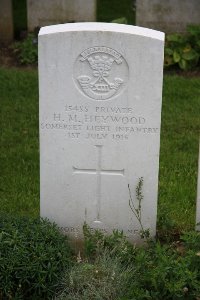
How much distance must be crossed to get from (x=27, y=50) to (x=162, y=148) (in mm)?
3520

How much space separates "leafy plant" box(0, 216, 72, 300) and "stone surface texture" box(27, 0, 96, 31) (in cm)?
619

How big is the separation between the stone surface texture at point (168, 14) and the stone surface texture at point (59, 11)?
76cm

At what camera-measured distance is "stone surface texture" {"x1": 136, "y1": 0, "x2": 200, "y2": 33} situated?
10062 mm

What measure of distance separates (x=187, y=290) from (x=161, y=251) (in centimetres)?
36

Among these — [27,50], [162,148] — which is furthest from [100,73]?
[27,50]

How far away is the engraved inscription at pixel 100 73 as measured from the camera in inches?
183

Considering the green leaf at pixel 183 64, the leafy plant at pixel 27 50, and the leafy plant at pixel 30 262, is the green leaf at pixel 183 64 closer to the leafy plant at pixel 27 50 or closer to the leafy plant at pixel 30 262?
the leafy plant at pixel 27 50

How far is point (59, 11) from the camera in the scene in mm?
10352

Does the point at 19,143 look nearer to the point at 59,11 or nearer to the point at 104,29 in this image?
the point at 104,29

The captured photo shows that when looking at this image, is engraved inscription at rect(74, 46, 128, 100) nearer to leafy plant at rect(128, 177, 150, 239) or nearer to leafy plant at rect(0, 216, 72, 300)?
leafy plant at rect(128, 177, 150, 239)

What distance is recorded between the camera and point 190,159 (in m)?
6.78

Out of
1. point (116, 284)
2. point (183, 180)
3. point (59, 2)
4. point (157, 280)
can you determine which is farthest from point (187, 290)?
point (59, 2)

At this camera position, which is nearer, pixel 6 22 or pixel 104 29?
pixel 104 29

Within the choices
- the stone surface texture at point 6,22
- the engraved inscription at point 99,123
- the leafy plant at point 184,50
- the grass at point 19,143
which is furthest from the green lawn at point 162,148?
the stone surface texture at point 6,22
